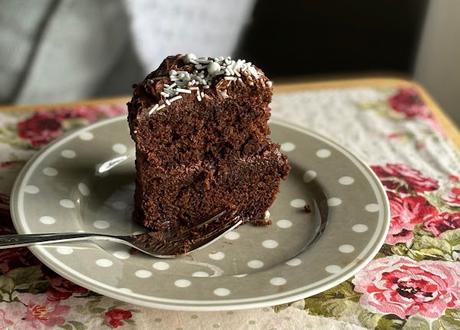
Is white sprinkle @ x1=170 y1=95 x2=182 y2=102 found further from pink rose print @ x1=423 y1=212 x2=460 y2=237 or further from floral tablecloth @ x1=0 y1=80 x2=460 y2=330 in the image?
pink rose print @ x1=423 y1=212 x2=460 y2=237

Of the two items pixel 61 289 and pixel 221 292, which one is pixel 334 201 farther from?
pixel 61 289

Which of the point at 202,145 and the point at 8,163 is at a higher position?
the point at 202,145

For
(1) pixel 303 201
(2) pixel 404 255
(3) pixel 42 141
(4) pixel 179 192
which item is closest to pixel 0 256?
(4) pixel 179 192

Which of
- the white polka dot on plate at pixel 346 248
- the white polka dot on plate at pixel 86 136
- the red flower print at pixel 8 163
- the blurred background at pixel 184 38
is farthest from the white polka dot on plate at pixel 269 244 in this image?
the blurred background at pixel 184 38

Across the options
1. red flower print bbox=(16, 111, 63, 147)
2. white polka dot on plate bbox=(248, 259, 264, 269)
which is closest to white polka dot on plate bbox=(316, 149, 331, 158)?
white polka dot on plate bbox=(248, 259, 264, 269)

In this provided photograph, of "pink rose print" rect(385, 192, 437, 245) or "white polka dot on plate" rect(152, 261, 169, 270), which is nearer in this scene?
"white polka dot on plate" rect(152, 261, 169, 270)

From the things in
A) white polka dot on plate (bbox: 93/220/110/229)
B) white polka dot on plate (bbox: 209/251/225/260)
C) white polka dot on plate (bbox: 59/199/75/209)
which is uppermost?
white polka dot on plate (bbox: 59/199/75/209)

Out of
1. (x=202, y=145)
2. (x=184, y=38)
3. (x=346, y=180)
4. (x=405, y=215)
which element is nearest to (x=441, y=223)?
(x=405, y=215)

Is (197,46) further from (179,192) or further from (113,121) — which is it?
(179,192)
